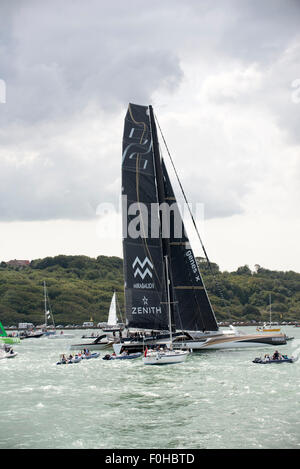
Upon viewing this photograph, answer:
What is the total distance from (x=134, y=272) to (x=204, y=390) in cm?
2723

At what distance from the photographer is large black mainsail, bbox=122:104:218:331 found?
205 ft

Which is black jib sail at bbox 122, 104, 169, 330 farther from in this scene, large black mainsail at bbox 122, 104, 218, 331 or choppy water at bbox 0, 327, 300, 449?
choppy water at bbox 0, 327, 300, 449

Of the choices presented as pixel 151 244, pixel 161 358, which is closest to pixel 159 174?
pixel 151 244

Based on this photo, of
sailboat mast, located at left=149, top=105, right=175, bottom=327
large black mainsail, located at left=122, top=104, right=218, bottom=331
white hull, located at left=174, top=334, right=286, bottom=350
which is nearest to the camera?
white hull, located at left=174, top=334, right=286, bottom=350

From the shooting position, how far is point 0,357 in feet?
227

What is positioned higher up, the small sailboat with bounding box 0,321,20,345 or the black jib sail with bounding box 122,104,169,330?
the black jib sail with bounding box 122,104,169,330

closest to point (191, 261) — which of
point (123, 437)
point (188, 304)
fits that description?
point (188, 304)

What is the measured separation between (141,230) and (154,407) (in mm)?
33447

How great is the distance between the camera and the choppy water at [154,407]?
2523 cm

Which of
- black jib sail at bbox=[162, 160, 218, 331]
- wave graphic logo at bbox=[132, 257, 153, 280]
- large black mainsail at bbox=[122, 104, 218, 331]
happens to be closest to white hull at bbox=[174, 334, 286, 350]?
black jib sail at bbox=[162, 160, 218, 331]

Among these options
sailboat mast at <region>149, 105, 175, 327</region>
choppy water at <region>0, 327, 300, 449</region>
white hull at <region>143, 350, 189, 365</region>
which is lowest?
choppy water at <region>0, 327, 300, 449</region>

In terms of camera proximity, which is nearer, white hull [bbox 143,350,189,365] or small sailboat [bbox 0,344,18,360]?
white hull [bbox 143,350,189,365]
